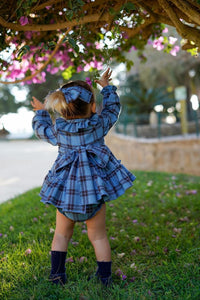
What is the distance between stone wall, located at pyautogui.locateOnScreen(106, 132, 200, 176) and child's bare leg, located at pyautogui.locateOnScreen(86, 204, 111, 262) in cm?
799

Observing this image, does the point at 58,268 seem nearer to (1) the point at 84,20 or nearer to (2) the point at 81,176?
(2) the point at 81,176

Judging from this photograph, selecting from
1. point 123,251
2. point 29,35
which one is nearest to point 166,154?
point 29,35

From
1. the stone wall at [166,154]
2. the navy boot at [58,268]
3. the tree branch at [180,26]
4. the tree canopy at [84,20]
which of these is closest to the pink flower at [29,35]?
the tree canopy at [84,20]

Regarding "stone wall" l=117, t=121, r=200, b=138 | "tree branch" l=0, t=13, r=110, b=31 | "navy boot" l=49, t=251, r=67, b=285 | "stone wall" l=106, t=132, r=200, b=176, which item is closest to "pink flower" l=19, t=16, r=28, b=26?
"tree branch" l=0, t=13, r=110, b=31

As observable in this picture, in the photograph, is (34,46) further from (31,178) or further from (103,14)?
(31,178)

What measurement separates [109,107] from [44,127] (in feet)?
1.57

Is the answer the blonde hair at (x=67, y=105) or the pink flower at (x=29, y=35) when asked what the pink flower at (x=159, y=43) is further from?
the blonde hair at (x=67, y=105)

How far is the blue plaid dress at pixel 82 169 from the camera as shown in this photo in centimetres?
217

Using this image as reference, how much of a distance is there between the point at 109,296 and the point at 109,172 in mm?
758

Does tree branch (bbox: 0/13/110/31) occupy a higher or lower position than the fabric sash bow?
higher

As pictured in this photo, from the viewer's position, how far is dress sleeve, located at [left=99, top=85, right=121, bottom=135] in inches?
95.3

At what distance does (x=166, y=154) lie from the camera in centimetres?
1045

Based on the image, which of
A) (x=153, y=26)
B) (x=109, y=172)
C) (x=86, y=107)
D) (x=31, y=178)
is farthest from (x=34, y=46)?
(x=31, y=178)

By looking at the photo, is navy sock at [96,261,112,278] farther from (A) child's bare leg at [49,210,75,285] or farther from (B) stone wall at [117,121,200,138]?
(B) stone wall at [117,121,200,138]
